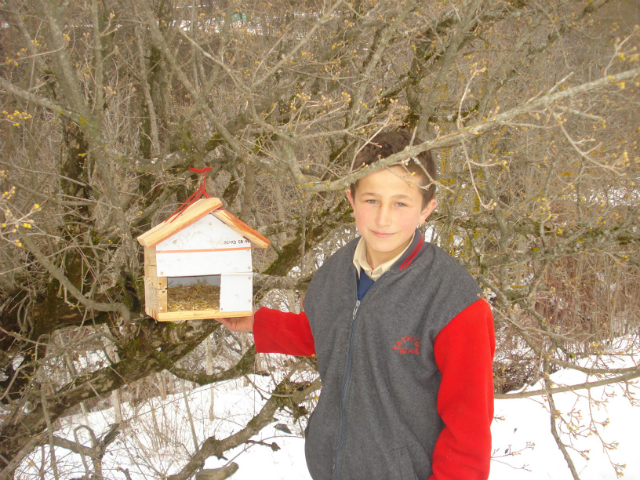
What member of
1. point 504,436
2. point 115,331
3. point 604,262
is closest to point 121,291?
point 115,331

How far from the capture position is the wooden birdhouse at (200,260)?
6.30 ft

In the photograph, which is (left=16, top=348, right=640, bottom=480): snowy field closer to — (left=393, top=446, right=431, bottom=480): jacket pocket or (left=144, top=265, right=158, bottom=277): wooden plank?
(left=144, top=265, right=158, bottom=277): wooden plank

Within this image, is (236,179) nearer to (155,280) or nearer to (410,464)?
(155,280)

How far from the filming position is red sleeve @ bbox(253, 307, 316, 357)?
204 centimetres

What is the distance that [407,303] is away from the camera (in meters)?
1.57

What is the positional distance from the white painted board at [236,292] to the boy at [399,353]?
1.26 feet

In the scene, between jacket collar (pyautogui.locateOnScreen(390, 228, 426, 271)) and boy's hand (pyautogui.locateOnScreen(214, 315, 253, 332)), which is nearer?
jacket collar (pyautogui.locateOnScreen(390, 228, 426, 271))

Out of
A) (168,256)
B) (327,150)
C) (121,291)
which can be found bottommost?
(121,291)

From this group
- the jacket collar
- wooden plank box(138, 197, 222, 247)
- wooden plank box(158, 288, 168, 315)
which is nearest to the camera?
the jacket collar

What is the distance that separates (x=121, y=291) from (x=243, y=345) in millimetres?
6010

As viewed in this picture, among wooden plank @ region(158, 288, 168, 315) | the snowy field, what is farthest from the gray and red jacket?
the snowy field

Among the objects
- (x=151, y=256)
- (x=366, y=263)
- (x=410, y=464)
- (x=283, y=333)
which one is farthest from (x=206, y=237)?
(x=410, y=464)

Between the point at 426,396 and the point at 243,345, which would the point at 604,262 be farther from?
the point at 426,396

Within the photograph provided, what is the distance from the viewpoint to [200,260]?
2.00 metres
